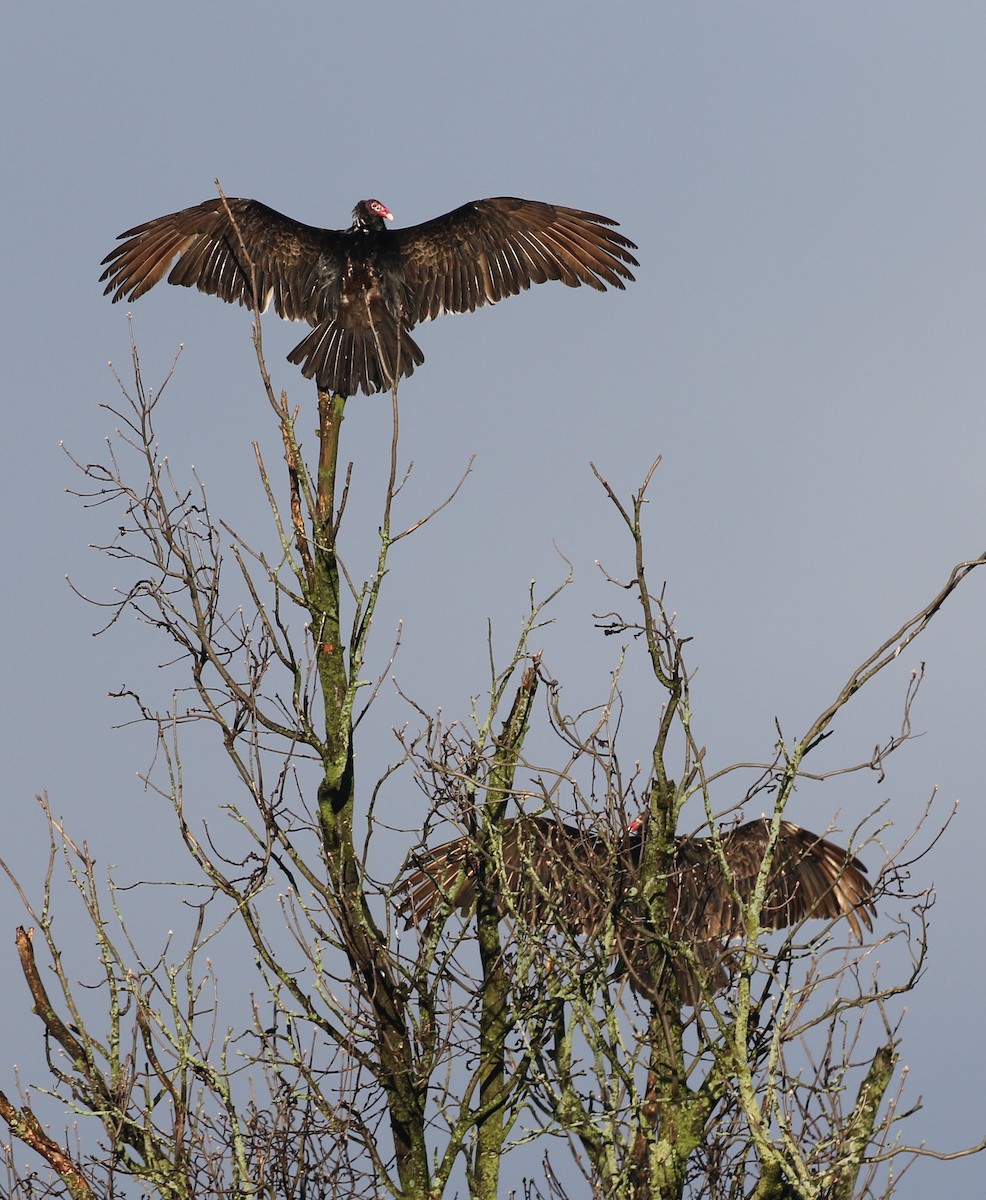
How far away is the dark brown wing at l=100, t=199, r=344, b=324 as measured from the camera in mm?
7422

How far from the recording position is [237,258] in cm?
750

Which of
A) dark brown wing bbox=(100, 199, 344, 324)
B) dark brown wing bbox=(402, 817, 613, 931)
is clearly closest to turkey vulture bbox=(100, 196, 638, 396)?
dark brown wing bbox=(100, 199, 344, 324)

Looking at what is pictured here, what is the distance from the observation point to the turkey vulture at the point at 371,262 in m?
7.29

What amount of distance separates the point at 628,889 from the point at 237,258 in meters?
3.94

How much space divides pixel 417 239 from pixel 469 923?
3718 millimetres

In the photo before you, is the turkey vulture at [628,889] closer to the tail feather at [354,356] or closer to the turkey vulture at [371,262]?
the tail feather at [354,356]

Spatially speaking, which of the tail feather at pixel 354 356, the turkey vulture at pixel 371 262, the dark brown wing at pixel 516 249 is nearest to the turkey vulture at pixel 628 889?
the tail feather at pixel 354 356

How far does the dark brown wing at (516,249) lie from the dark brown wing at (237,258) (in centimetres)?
66

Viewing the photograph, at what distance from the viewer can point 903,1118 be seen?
5000 mm

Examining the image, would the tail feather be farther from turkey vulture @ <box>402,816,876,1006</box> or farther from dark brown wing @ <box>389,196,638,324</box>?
turkey vulture @ <box>402,816,876,1006</box>

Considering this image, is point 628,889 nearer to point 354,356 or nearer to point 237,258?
point 354,356

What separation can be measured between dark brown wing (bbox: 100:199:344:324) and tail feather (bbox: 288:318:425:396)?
32 centimetres

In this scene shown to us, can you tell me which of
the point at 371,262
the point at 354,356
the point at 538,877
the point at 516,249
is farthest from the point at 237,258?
the point at 538,877

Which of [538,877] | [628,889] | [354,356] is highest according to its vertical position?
[354,356]
